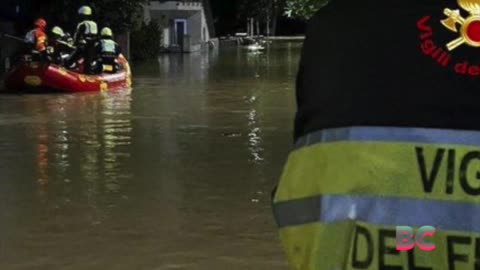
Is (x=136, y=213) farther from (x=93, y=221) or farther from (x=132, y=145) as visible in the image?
(x=132, y=145)

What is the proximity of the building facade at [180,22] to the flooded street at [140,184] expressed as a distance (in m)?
35.6

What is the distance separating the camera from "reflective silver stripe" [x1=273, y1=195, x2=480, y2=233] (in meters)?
1.74

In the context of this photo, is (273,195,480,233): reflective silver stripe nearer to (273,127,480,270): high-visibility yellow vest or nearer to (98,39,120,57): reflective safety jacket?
(273,127,480,270): high-visibility yellow vest

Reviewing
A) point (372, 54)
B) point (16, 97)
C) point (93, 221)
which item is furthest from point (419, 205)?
point (16, 97)

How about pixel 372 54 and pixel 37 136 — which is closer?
pixel 372 54

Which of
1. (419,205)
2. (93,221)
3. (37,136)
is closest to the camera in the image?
(419,205)

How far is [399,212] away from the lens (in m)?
1.76

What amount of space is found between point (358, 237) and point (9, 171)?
884 centimetres

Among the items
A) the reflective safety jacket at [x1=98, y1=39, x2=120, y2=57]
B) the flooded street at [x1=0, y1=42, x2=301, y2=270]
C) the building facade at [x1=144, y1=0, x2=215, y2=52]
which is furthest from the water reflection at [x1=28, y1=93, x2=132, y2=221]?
the building facade at [x1=144, y1=0, x2=215, y2=52]

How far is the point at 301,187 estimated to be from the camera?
185cm

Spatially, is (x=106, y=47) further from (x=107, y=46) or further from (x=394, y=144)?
(x=394, y=144)

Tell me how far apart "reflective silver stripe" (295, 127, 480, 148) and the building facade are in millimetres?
50543

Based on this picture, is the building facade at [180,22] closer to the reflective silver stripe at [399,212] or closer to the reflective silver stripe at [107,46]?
the reflective silver stripe at [107,46]

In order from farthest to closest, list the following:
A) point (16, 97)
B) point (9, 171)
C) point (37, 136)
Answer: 1. point (16, 97)
2. point (37, 136)
3. point (9, 171)
